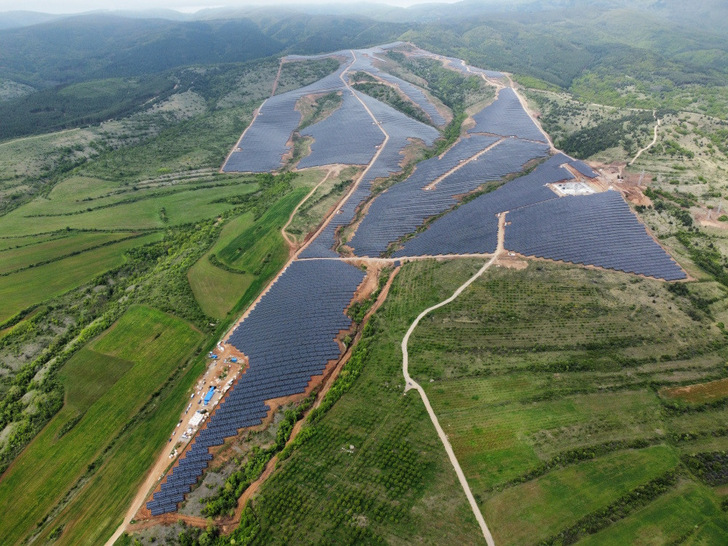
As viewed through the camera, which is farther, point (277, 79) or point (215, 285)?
point (277, 79)

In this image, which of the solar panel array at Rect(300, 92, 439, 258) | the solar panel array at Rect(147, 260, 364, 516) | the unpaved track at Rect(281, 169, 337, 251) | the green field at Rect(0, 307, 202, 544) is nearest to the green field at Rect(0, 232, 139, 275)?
the green field at Rect(0, 307, 202, 544)

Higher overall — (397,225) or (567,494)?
(397,225)

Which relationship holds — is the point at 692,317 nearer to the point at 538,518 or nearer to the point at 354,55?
the point at 538,518

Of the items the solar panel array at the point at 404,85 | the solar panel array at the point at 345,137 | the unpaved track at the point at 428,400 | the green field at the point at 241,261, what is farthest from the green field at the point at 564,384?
the solar panel array at the point at 404,85

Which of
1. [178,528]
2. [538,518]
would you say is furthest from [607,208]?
[178,528]

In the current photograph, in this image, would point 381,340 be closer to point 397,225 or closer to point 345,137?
point 397,225

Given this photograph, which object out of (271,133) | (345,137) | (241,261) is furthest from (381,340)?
(271,133)
